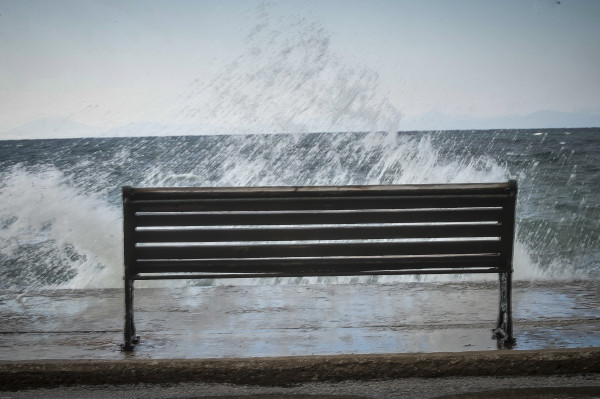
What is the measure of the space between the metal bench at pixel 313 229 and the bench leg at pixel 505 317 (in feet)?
0.03

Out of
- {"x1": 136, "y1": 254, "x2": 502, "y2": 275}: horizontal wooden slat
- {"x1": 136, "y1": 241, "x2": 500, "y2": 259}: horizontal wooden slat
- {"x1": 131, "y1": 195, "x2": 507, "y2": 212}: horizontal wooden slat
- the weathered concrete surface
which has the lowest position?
the weathered concrete surface

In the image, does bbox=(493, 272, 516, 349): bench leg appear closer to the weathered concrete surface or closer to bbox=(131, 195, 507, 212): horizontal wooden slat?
the weathered concrete surface

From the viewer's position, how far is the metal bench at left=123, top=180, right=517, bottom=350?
329 centimetres

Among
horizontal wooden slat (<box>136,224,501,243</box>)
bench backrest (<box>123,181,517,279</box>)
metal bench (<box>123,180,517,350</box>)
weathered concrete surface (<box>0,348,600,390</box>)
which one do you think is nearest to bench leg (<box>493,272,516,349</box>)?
metal bench (<box>123,180,517,350</box>)

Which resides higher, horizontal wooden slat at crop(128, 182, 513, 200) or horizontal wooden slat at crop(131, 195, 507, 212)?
horizontal wooden slat at crop(128, 182, 513, 200)

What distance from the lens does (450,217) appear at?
3342 millimetres

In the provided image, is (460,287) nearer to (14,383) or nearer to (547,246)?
(14,383)

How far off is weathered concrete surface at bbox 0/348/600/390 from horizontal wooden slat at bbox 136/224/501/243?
627 mm

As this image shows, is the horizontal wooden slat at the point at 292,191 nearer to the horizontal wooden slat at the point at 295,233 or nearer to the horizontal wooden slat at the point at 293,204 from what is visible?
the horizontal wooden slat at the point at 293,204

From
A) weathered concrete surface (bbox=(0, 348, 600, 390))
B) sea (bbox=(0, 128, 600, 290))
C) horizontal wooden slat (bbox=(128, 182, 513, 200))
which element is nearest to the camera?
weathered concrete surface (bbox=(0, 348, 600, 390))

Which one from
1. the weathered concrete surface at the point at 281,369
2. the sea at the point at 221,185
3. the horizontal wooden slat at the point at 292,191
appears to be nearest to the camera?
the weathered concrete surface at the point at 281,369

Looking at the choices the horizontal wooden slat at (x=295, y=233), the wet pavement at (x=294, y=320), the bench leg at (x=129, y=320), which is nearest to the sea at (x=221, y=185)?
the wet pavement at (x=294, y=320)

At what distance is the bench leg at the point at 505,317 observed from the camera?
3.36 metres

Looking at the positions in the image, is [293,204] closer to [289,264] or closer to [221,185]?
[289,264]
